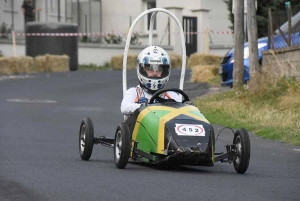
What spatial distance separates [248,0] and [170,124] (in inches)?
414

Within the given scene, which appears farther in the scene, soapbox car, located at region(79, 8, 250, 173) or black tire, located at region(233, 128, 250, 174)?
black tire, located at region(233, 128, 250, 174)

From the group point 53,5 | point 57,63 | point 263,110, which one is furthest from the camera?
Answer: point 53,5

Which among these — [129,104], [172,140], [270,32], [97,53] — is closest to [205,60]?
[97,53]

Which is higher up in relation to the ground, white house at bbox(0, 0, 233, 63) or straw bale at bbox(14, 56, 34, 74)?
white house at bbox(0, 0, 233, 63)

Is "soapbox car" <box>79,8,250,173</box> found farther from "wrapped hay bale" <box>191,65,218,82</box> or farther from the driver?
"wrapped hay bale" <box>191,65,218,82</box>

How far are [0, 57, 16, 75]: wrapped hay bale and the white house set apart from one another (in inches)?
325

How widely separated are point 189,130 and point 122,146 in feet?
2.31

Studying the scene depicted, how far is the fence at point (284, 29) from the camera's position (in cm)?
1933

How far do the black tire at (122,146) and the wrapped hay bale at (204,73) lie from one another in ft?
54.9

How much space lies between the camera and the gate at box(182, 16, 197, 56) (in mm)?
43566

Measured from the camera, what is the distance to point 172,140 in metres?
9.64

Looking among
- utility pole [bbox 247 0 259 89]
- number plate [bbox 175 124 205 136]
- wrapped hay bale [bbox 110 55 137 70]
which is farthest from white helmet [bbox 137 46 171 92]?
wrapped hay bale [bbox 110 55 137 70]

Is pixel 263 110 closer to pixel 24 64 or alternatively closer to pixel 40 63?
pixel 24 64

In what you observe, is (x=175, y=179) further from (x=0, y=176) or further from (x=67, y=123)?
(x=67, y=123)
